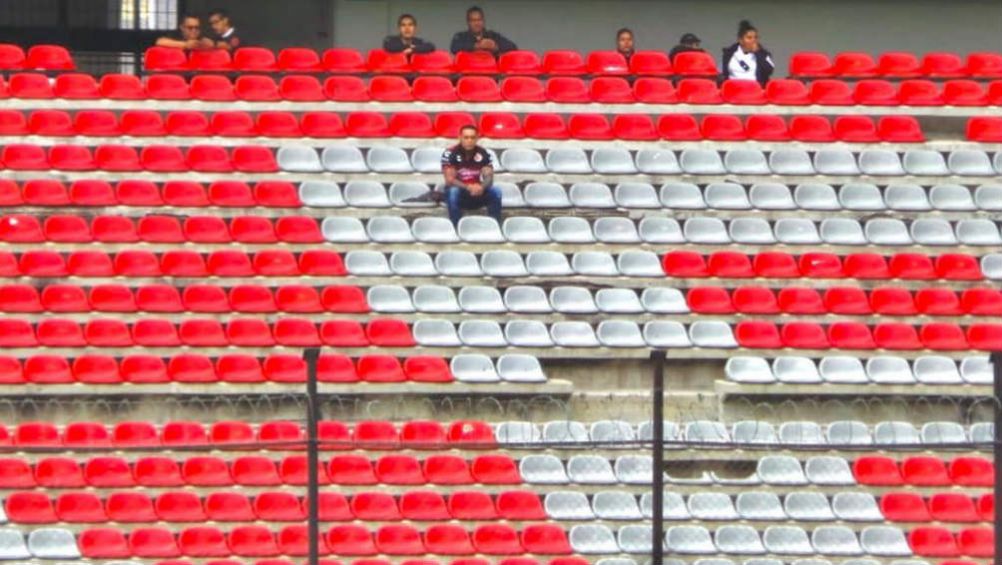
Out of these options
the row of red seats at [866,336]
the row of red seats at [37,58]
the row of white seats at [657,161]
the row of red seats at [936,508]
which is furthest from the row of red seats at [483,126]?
the row of red seats at [936,508]

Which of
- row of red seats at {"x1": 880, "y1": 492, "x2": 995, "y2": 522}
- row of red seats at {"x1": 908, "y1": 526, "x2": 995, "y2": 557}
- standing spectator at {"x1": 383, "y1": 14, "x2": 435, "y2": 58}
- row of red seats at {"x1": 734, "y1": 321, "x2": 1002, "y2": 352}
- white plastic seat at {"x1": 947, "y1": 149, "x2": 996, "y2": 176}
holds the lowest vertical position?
row of red seats at {"x1": 908, "y1": 526, "x2": 995, "y2": 557}

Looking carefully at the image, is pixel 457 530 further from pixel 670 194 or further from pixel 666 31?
pixel 666 31

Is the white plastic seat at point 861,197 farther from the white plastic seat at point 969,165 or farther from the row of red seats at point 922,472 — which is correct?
the row of red seats at point 922,472

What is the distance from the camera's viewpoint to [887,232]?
18.9 m

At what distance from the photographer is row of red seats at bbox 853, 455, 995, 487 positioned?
1661 cm

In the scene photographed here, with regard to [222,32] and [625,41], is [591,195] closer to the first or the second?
[625,41]

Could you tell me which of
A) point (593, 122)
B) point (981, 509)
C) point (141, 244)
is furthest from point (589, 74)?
point (981, 509)

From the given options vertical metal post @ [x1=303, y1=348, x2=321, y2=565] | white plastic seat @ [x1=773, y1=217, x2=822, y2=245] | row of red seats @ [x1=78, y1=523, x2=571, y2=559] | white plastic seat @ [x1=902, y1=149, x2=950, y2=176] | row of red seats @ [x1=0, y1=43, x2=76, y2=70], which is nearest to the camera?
vertical metal post @ [x1=303, y1=348, x2=321, y2=565]

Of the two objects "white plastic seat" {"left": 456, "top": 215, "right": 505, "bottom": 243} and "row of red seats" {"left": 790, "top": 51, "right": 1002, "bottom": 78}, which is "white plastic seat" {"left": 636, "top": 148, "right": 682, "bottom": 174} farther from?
"row of red seats" {"left": 790, "top": 51, "right": 1002, "bottom": 78}

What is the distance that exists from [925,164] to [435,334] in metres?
4.50

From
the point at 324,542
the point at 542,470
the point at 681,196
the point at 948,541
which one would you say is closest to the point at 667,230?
the point at 681,196

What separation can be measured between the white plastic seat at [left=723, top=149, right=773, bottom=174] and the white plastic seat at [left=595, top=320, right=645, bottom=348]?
2163 millimetres

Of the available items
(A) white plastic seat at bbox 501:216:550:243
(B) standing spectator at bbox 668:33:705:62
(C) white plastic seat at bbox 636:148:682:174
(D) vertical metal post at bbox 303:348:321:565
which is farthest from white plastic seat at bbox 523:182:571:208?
(D) vertical metal post at bbox 303:348:321:565

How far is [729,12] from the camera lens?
72.3ft
